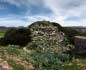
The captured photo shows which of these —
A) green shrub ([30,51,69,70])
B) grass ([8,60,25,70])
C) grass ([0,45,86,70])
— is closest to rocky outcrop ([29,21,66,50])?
green shrub ([30,51,69,70])

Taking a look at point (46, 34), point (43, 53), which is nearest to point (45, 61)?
point (43, 53)

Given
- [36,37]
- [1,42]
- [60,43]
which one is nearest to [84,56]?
[60,43]

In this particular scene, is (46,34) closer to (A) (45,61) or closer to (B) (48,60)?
(B) (48,60)

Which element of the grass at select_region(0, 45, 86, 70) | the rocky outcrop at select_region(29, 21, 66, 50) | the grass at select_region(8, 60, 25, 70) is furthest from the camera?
the rocky outcrop at select_region(29, 21, 66, 50)

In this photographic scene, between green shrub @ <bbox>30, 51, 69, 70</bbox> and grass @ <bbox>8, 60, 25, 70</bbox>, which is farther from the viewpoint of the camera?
green shrub @ <bbox>30, 51, 69, 70</bbox>

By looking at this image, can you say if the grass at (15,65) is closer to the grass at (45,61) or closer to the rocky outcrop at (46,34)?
the grass at (45,61)

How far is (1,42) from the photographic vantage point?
49250 mm

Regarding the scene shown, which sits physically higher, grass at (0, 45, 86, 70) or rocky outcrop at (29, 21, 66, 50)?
rocky outcrop at (29, 21, 66, 50)

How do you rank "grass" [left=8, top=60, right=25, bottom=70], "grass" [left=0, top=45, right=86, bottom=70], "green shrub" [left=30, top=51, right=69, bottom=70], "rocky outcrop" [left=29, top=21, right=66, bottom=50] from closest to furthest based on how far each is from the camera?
"grass" [left=8, top=60, right=25, bottom=70] → "grass" [left=0, top=45, right=86, bottom=70] → "green shrub" [left=30, top=51, right=69, bottom=70] → "rocky outcrop" [left=29, top=21, right=66, bottom=50]

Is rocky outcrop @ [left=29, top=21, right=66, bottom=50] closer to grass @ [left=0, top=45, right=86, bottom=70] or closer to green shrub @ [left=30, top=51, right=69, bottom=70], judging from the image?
green shrub @ [left=30, top=51, right=69, bottom=70]

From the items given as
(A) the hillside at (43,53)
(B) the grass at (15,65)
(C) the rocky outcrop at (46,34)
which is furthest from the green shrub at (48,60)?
(C) the rocky outcrop at (46,34)

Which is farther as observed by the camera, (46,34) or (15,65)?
(46,34)

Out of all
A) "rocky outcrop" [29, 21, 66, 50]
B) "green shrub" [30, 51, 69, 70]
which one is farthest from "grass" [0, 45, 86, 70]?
"rocky outcrop" [29, 21, 66, 50]

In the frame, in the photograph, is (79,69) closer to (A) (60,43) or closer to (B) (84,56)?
(B) (84,56)
